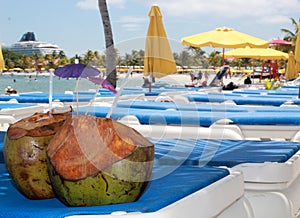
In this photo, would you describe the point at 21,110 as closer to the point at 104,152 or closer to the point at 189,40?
the point at 104,152

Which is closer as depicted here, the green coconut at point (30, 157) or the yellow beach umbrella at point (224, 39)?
the green coconut at point (30, 157)

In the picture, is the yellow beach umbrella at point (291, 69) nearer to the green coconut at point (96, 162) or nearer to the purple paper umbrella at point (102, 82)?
the purple paper umbrella at point (102, 82)

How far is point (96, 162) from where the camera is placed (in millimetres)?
1359

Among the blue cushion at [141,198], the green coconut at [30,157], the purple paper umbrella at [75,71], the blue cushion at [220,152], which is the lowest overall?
the blue cushion at [220,152]

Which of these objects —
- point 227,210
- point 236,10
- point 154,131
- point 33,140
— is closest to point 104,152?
point 33,140

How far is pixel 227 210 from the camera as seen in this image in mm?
1785

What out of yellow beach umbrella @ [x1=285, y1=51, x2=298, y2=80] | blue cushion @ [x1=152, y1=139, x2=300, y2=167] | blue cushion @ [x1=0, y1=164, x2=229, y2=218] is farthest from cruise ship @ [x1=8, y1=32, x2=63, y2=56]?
yellow beach umbrella @ [x1=285, y1=51, x2=298, y2=80]

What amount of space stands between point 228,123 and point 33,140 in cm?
293

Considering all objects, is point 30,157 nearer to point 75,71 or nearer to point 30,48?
point 75,71

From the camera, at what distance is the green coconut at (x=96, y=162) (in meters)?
1.36

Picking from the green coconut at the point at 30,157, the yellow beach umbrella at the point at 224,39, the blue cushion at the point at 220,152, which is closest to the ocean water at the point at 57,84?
the green coconut at the point at 30,157

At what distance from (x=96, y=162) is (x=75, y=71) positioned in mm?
289

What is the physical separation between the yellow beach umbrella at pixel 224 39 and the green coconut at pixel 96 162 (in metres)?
10.4

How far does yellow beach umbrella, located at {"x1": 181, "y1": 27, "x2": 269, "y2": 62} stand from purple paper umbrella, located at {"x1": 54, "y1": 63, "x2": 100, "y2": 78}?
10.2 m
